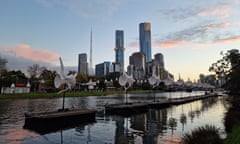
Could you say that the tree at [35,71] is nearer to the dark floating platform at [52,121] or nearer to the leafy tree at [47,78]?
the leafy tree at [47,78]

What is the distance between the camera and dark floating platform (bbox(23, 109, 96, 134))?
2237cm

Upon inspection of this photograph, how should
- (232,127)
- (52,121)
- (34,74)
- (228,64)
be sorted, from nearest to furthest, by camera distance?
(232,127) < (52,121) < (228,64) < (34,74)

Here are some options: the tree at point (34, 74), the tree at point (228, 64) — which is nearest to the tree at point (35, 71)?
the tree at point (34, 74)

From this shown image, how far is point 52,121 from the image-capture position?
23953 mm

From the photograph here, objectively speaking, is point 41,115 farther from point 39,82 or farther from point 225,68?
point 39,82

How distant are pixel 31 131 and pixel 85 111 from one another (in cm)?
873

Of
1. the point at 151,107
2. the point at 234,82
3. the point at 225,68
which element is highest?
the point at 225,68

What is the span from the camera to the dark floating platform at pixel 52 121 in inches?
881

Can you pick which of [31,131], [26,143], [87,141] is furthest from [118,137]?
[31,131]

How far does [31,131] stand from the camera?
20703 millimetres

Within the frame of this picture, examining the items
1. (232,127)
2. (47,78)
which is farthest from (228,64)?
(47,78)

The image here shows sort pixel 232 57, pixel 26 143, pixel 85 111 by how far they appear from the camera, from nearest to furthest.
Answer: pixel 26 143
pixel 85 111
pixel 232 57

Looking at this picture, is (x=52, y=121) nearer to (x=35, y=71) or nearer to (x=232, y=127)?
(x=232, y=127)

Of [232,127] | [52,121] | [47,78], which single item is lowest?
[52,121]
